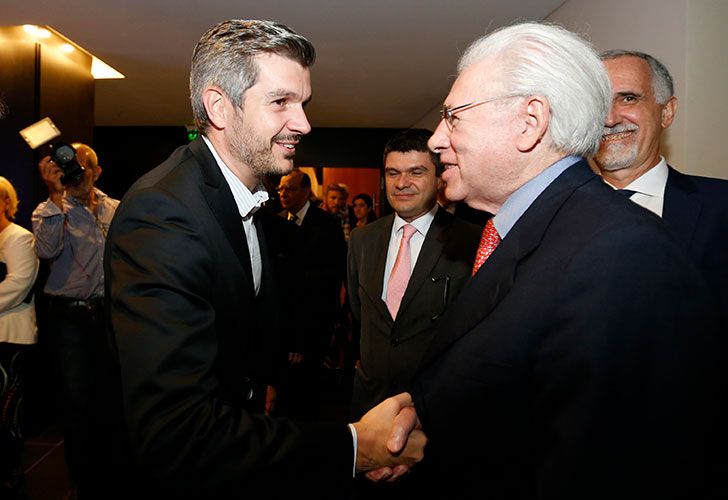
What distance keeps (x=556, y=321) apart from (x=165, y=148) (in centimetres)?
1096

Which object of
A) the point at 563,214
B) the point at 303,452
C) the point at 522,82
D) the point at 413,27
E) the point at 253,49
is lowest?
the point at 303,452

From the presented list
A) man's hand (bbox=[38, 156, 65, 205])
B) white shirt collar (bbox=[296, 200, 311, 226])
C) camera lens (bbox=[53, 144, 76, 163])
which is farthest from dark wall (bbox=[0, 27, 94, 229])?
white shirt collar (bbox=[296, 200, 311, 226])

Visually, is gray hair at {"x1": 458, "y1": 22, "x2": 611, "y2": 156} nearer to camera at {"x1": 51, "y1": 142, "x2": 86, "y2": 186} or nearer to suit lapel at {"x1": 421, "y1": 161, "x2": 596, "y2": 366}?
suit lapel at {"x1": 421, "y1": 161, "x2": 596, "y2": 366}

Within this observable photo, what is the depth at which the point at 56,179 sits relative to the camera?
140 inches

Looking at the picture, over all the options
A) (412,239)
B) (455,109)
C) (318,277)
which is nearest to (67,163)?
(318,277)

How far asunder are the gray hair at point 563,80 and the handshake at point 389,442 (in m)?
0.78

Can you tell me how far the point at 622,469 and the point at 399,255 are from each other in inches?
66.2

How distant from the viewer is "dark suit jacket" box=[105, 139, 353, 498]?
110 centimetres

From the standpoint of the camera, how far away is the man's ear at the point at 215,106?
1.53 metres

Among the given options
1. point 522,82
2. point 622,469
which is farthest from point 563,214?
point 622,469

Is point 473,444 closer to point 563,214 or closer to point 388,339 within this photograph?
point 563,214

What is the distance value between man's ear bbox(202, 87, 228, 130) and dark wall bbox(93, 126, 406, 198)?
9.08 m

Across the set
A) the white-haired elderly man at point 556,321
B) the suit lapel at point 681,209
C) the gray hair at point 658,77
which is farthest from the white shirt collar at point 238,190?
the gray hair at point 658,77

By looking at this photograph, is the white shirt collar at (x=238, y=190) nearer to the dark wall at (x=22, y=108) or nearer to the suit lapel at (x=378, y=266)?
the suit lapel at (x=378, y=266)
